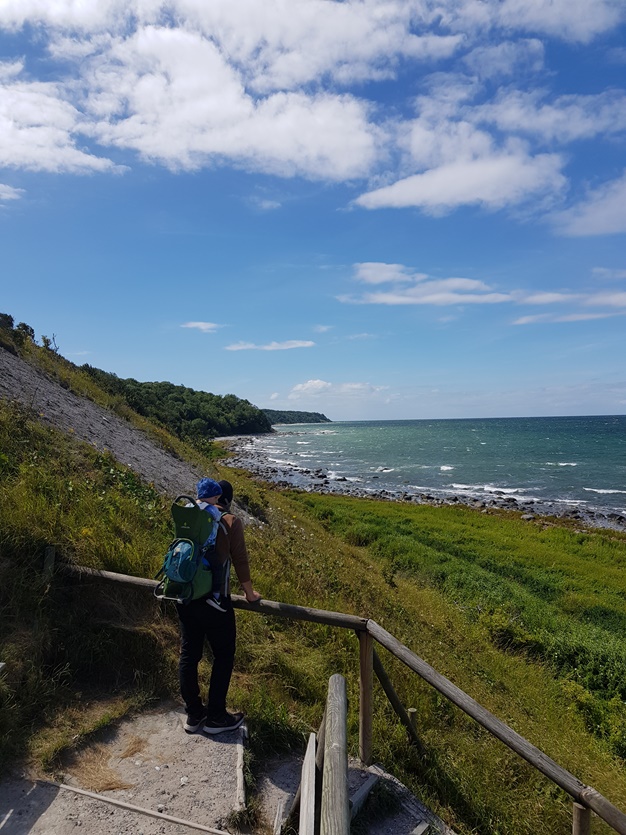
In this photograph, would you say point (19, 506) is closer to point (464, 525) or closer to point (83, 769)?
point (83, 769)

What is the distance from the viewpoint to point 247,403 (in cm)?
12812

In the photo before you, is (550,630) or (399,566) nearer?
(550,630)

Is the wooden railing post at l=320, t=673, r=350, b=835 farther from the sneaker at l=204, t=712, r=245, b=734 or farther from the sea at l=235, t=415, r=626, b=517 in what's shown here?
the sea at l=235, t=415, r=626, b=517

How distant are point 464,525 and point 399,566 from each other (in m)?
11.6

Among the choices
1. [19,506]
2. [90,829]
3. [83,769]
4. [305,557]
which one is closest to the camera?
[90,829]

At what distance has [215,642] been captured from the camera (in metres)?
4.11

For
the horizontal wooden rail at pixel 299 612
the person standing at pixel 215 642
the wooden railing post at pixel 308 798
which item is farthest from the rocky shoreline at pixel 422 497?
the wooden railing post at pixel 308 798

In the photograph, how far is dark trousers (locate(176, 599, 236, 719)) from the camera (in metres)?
4.07

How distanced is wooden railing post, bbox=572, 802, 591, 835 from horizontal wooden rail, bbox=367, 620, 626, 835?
0.12 ft

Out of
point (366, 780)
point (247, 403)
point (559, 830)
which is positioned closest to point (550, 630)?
point (559, 830)

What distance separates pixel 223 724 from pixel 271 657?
1088mm

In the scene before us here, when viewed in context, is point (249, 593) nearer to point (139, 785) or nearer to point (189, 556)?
point (189, 556)

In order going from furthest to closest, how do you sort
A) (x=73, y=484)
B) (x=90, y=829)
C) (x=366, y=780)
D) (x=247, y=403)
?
(x=247, y=403) → (x=73, y=484) → (x=366, y=780) → (x=90, y=829)

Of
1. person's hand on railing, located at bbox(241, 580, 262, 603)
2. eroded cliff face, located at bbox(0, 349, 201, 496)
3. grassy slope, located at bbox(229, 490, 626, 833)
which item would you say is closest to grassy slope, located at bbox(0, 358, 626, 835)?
grassy slope, located at bbox(229, 490, 626, 833)
